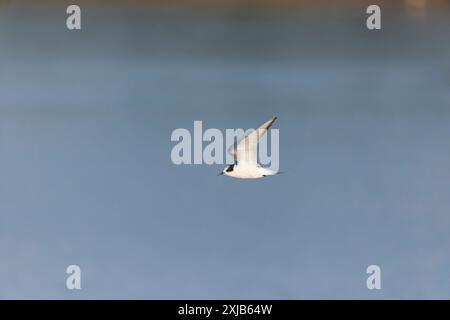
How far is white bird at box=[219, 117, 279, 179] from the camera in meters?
4.70

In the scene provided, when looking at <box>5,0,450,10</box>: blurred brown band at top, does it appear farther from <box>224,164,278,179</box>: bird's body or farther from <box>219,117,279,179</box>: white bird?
<box>224,164,278,179</box>: bird's body

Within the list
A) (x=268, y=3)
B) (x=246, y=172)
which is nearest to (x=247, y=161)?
(x=246, y=172)

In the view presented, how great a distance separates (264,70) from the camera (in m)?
4.75

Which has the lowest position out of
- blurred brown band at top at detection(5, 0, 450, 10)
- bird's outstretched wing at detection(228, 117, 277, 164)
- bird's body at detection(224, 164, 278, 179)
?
bird's body at detection(224, 164, 278, 179)

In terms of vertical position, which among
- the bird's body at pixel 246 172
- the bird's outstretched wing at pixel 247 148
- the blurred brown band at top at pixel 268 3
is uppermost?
the blurred brown band at top at pixel 268 3

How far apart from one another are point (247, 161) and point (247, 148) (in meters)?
0.06

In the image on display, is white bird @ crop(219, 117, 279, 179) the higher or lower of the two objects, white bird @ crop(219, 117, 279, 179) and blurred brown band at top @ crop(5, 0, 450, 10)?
the lower

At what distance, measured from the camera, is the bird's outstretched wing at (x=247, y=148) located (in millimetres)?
4684

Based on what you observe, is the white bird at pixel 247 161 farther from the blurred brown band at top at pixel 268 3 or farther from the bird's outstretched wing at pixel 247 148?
the blurred brown band at top at pixel 268 3

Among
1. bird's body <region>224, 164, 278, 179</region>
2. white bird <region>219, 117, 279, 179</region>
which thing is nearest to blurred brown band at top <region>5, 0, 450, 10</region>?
white bird <region>219, 117, 279, 179</region>

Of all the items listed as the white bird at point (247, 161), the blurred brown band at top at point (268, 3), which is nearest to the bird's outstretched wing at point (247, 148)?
the white bird at point (247, 161)

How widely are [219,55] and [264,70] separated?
203 millimetres
